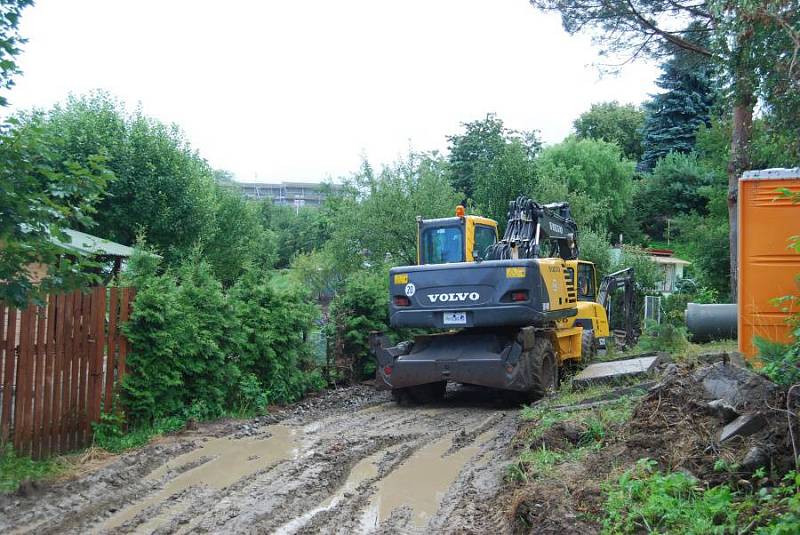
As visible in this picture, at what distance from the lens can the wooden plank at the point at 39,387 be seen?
24.5ft

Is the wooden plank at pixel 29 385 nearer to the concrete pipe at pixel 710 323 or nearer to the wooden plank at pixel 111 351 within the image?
the wooden plank at pixel 111 351

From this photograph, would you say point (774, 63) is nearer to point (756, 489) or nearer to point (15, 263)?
point (756, 489)

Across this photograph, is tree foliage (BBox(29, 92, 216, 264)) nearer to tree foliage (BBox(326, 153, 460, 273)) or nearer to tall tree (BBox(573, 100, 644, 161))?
tree foliage (BBox(326, 153, 460, 273))

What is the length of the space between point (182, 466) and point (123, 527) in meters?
1.86

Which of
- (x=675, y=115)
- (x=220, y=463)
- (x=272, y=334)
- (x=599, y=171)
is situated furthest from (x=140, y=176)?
(x=675, y=115)

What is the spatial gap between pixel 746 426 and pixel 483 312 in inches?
234

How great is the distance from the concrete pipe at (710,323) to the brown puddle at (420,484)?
725cm

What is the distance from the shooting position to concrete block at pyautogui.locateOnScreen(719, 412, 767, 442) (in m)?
5.01

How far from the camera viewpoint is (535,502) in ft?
17.2

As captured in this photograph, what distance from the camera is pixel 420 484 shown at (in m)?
6.84

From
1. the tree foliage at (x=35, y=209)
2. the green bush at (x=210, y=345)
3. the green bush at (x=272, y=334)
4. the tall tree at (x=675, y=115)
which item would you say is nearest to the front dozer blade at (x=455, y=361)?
the green bush at (x=272, y=334)

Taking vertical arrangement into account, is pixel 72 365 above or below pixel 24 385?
above

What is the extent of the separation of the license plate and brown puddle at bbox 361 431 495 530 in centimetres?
267

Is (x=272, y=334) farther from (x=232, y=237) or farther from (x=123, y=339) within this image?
(x=232, y=237)
